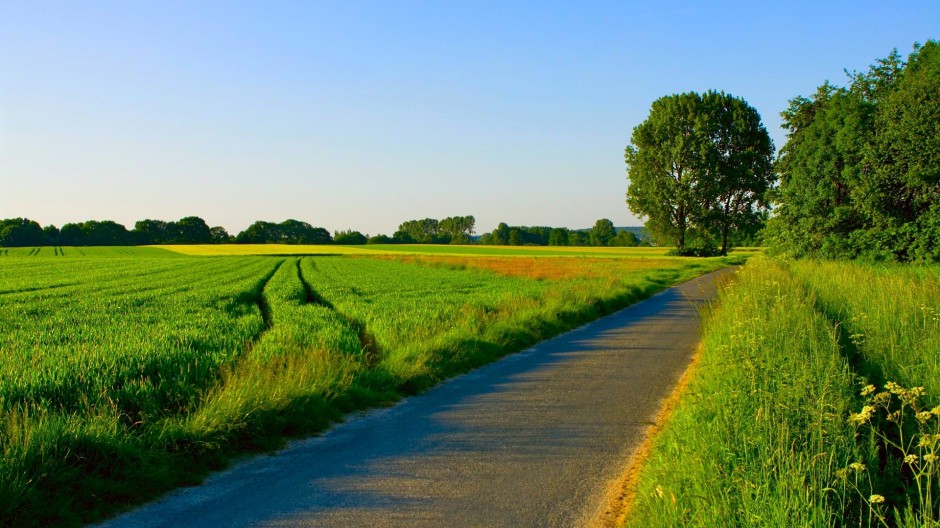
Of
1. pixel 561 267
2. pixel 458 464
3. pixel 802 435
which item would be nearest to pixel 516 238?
pixel 561 267

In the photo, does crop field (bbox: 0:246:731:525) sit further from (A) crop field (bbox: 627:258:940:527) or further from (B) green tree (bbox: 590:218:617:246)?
(B) green tree (bbox: 590:218:617:246)

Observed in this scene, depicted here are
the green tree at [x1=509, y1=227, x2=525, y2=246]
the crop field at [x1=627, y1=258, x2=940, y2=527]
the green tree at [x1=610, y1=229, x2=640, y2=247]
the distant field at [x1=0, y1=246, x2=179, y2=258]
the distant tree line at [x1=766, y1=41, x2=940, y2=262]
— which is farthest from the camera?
the green tree at [x1=509, y1=227, x2=525, y2=246]

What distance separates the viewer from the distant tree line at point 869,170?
23.2 metres

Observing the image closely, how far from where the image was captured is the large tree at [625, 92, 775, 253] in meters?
59.7

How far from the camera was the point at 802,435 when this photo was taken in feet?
17.7

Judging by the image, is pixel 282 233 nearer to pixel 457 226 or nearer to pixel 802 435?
pixel 457 226

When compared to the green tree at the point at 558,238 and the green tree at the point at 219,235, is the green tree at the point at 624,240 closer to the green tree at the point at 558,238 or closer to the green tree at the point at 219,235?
the green tree at the point at 558,238

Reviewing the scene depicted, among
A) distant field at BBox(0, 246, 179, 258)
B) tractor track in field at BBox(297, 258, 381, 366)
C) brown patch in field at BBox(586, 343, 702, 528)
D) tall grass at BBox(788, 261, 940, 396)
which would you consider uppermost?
tall grass at BBox(788, 261, 940, 396)

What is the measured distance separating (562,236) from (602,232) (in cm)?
1025

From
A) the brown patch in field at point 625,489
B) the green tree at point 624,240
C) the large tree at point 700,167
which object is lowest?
the brown patch in field at point 625,489

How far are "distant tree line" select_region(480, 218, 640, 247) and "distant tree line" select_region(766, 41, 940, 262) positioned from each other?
10099 cm

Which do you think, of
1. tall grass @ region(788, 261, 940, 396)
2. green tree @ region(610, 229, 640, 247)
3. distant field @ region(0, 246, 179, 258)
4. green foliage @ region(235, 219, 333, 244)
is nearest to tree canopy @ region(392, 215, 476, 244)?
green foliage @ region(235, 219, 333, 244)

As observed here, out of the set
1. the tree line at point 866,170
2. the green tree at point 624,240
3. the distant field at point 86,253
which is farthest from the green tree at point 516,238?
the tree line at point 866,170

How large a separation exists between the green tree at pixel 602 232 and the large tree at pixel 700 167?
72.4 metres
